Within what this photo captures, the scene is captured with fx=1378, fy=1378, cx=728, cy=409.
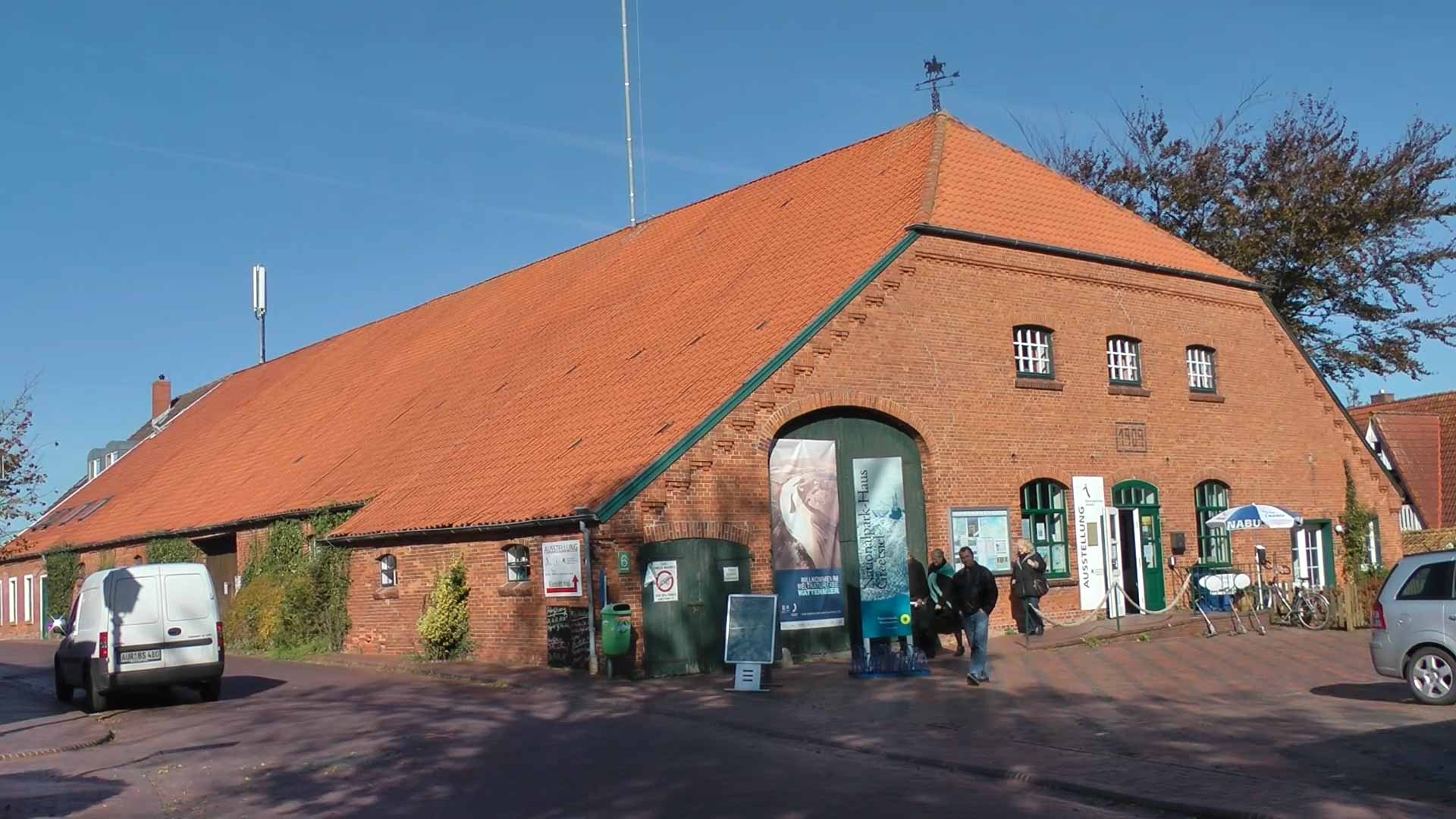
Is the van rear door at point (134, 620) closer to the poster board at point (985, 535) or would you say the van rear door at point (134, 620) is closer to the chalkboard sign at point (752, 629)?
the chalkboard sign at point (752, 629)

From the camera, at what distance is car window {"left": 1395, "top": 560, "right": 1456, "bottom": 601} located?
14.4m

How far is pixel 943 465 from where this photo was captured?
23.3 metres

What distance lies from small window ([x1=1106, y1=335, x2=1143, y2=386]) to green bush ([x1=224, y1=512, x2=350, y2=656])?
15.3 meters

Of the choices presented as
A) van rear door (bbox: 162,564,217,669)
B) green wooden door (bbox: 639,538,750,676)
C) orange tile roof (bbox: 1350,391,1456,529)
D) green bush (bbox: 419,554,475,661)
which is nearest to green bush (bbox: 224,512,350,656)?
green bush (bbox: 419,554,475,661)

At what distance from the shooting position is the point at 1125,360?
2703 cm

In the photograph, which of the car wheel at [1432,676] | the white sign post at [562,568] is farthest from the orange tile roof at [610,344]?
the car wheel at [1432,676]

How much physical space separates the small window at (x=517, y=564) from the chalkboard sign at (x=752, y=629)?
4.57 m

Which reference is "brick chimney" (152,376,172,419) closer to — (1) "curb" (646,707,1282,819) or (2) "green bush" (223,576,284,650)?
(2) "green bush" (223,576,284,650)

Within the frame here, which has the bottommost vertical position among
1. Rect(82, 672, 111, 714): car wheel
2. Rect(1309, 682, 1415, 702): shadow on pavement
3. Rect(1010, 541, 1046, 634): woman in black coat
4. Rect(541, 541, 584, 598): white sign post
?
Rect(1309, 682, 1415, 702): shadow on pavement

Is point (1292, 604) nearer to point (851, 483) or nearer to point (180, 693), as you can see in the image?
point (851, 483)

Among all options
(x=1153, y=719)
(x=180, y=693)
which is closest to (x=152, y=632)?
(x=180, y=693)

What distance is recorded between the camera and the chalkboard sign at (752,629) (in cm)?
1809

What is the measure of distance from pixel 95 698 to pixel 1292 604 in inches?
798

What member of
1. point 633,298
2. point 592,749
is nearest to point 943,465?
point 633,298
